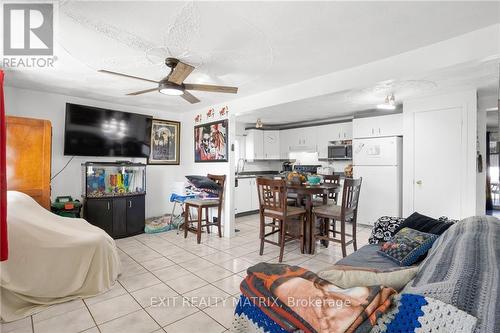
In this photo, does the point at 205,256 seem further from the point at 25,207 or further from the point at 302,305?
the point at 302,305

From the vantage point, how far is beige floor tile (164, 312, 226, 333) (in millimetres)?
1863

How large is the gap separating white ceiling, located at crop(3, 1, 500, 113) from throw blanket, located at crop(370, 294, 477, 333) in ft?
5.91

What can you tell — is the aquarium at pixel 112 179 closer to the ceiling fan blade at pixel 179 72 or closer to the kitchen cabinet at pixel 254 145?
the ceiling fan blade at pixel 179 72

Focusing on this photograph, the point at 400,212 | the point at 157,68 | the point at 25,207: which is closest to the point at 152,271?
the point at 25,207

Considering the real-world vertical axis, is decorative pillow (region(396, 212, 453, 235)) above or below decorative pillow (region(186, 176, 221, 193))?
below

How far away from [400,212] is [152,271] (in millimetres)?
4197

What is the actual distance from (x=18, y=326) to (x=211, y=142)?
3.33m

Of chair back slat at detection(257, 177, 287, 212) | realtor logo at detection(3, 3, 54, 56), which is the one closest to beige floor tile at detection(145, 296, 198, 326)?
chair back slat at detection(257, 177, 287, 212)

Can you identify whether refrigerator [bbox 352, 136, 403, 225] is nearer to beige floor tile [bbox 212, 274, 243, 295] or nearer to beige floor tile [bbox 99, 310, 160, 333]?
beige floor tile [bbox 212, 274, 243, 295]

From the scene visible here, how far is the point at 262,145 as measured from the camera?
21.5 feet

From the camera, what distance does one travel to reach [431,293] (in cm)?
84

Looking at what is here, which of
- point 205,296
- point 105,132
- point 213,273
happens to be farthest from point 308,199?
point 105,132

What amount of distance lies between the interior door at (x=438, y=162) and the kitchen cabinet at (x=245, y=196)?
3.29 meters

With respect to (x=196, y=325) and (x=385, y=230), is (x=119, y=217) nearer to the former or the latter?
(x=196, y=325)
